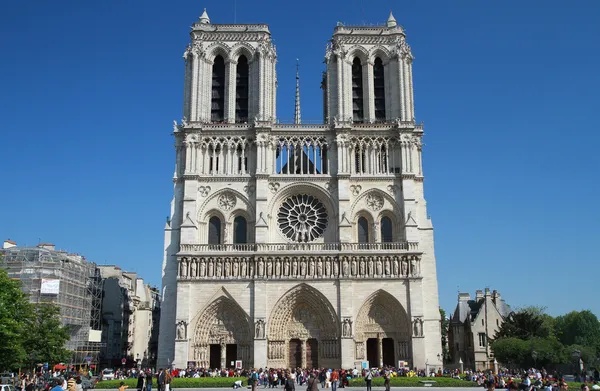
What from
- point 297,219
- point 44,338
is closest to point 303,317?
point 297,219

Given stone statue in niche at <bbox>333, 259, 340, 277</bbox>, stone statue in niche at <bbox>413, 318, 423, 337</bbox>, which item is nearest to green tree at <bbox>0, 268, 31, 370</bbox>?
stone statue in niche at <bbox>333, 259, 340, 277</bbox>

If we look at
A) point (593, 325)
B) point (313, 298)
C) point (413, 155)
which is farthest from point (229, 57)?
point (593, 325)

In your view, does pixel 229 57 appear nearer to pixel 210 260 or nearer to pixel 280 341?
pixel 210 260

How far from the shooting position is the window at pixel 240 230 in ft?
145

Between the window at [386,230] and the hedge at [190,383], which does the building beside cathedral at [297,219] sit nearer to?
the window at [386,230]

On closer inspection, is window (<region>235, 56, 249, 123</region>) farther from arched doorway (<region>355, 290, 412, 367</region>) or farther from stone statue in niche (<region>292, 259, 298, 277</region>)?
arched doorway (<region>355, 290, 412, 367</region>)

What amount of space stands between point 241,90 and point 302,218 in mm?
11031

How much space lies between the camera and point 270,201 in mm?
43969

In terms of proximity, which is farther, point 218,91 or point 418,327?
point 218,91

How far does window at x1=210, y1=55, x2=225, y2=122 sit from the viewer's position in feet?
154

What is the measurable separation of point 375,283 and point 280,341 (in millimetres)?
7434

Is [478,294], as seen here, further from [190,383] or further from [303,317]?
[190,383]

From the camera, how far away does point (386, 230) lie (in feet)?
147

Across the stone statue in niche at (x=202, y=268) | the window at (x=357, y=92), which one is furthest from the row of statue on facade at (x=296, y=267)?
the window at (x=357, y=92)
